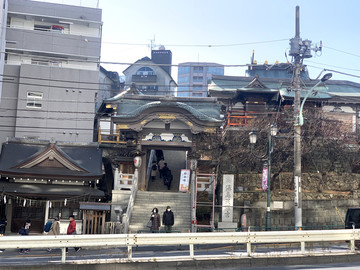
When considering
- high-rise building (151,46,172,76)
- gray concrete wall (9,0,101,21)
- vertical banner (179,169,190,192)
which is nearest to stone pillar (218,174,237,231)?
vertical banner (179,169,190,192)

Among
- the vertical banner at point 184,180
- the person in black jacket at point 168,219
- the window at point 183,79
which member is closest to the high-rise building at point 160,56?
the vertical banner at point 184,180

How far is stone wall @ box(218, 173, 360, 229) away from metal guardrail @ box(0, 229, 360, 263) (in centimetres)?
1149

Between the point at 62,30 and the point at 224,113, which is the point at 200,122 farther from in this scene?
the point at 62,30

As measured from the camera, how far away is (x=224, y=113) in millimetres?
39594

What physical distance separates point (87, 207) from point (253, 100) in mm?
20639

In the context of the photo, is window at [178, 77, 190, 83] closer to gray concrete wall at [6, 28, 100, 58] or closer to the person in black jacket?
gray concrete wall at [6, 28, 100, 58]

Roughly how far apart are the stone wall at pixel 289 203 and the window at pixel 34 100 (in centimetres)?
1653

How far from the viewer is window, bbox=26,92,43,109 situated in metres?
34.9

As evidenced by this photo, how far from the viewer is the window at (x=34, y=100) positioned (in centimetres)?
3491

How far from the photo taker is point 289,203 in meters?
28.1

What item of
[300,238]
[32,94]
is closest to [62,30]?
[32,94]

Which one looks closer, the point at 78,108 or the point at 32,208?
the point at 32,208

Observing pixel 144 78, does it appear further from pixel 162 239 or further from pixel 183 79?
pixel 162 239

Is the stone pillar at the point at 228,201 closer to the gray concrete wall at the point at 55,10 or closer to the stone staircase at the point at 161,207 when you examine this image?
the stone staircase at the point at 161,207
